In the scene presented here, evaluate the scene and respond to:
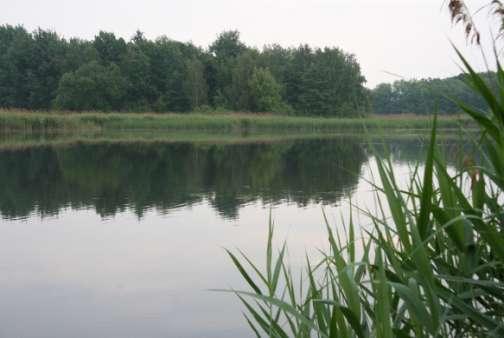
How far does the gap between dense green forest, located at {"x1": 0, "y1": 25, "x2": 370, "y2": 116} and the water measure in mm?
34963

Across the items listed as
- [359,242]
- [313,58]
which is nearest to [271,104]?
[313,58]

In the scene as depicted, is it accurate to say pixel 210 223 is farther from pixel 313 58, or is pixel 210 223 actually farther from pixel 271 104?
pixel 313 58

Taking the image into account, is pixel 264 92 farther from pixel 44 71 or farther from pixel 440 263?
pixel 440 263

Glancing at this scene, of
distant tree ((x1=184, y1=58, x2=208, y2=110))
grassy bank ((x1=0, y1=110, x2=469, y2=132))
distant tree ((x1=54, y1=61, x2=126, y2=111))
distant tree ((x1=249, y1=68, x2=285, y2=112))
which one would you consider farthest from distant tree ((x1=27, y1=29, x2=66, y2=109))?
grassy bank ((x1=0, y1=110, x2=469, y2=132))

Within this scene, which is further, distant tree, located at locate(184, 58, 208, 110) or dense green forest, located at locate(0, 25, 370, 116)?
distant tree, located at locate(184, 58, 208, 110)

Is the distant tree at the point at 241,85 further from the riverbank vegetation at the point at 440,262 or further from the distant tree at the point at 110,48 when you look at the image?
the riverbank vegetation at the point at 440,262

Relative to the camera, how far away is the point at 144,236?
23.5ft

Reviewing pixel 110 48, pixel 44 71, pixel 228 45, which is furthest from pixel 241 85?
pixel 44 71

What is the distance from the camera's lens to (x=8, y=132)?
30828mm

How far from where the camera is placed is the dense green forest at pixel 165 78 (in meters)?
49.8

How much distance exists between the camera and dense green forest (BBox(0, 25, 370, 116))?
4975 cm

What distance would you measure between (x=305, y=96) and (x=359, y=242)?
4994 cm

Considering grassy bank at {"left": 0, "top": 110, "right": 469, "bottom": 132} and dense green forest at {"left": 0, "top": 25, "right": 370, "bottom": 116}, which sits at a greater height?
dense green forest at {"left": 0, "top": 25, "right": 370, "bottom": 116}

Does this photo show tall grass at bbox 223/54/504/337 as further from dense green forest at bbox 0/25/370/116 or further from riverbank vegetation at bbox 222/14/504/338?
dense green forest at bbox 0/25/370/116
